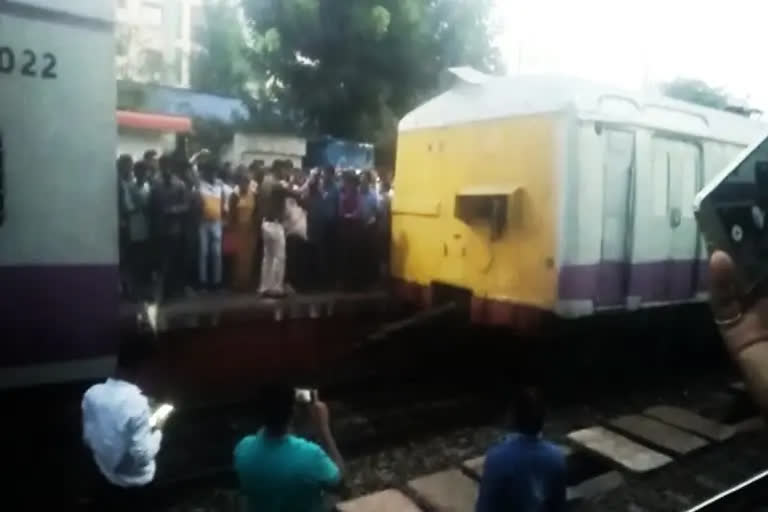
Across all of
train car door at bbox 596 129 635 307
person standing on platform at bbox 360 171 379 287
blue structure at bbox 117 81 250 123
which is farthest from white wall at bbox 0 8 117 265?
train car door at bbox 596 129 635 307

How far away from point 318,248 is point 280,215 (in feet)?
1.39

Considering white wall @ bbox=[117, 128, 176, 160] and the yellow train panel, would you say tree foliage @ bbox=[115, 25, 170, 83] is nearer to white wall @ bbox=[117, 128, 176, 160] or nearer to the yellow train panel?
white wall @ bbox=[117, 128, 176, 160]

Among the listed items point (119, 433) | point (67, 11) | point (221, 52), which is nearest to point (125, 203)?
point (221, 52)

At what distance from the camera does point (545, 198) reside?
4828mm

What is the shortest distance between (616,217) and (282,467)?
142 inches

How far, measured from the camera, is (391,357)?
5137 millimetres

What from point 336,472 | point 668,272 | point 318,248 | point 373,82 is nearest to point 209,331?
point 318,248

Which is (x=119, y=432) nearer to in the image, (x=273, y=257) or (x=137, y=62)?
(x=273, y=257)

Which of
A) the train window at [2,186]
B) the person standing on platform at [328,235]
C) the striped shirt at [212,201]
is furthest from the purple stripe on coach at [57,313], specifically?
the person standing on platform at [328,235]

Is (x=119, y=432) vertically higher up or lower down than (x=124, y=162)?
lower down

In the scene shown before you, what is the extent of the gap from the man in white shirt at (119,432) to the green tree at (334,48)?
1.94 m

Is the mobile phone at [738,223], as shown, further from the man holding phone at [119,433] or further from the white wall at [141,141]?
the white wall at [141,141]

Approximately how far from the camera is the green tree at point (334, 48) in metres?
4.07

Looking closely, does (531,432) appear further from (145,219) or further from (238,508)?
(145,219)
